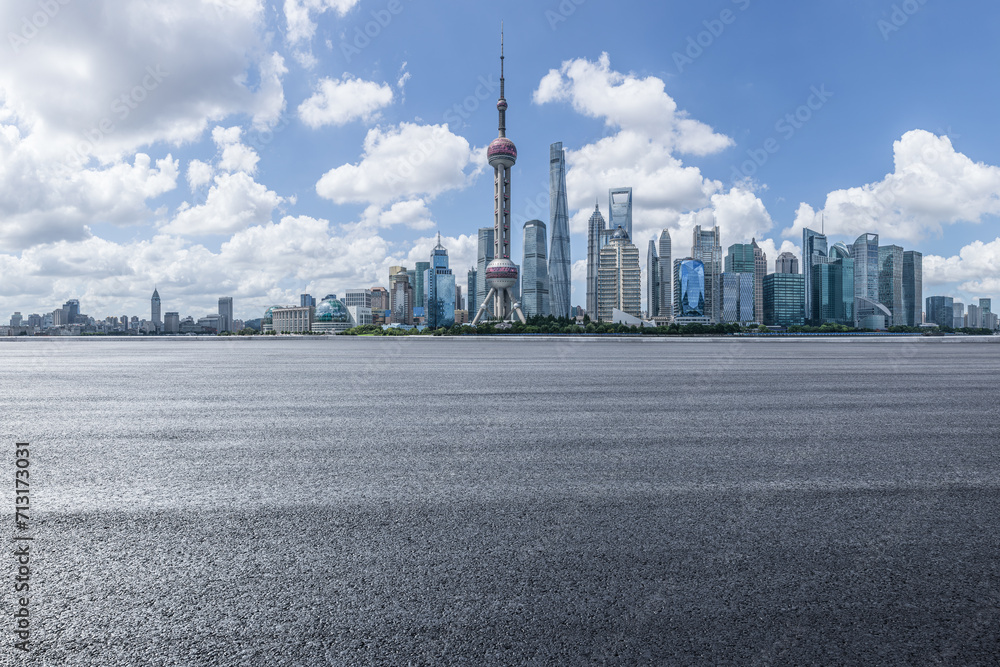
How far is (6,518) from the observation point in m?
5.52

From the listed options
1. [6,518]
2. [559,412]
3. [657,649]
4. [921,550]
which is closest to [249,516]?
[6,518]

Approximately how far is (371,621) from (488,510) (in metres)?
2.14

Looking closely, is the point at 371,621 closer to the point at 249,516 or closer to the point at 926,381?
the point at 249,516

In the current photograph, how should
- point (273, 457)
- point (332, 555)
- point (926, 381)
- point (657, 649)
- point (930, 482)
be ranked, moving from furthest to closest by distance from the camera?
point (926, 381)
point (273, 457)
point (930, 482)
point (332, 555)
point (657, 649)

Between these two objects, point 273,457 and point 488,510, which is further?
point 273,457

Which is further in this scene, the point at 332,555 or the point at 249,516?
the point at 249,516

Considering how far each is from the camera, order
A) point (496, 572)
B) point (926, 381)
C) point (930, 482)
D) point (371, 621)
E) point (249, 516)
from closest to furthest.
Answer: point (371, 621), point (496, 572), point (249, 516), point (930, 482), point (926, 381)

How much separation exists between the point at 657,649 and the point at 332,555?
265 centimetres

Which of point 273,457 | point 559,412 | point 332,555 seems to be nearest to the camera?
point 332,555

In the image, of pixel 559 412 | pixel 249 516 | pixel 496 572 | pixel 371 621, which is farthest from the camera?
pixel 559 412

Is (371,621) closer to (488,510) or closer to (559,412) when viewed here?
(488,510)

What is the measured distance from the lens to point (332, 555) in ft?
14.9

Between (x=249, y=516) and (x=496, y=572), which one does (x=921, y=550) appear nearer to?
(x=496, y=572)

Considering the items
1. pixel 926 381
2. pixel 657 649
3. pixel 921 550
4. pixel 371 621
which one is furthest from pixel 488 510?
pixel 926 381
